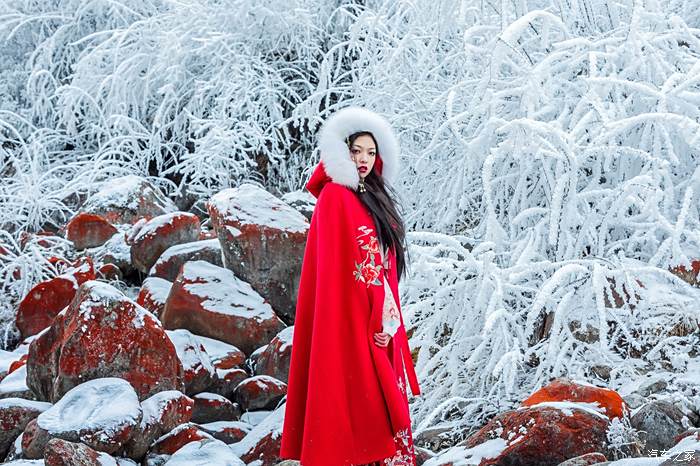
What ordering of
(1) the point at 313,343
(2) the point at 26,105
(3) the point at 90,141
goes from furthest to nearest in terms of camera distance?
1. (2) the point at 26,105
2. (3) the point at 90,141
3. (1) the point at 313,343

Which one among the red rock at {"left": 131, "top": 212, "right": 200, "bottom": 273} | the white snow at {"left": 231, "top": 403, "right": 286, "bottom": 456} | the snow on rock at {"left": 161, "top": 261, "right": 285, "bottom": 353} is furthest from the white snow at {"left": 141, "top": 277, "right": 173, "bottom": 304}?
the white snow at {"left": 231, "top": 403, "right": 286, "bottom": 456}

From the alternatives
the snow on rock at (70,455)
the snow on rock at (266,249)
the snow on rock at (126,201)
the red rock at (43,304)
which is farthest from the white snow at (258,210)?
the snow on rock at (70,455)

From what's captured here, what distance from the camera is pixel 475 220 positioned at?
5.54 m

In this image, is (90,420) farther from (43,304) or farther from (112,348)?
(43,304)

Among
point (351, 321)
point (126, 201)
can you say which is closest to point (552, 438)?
point (351, 321)

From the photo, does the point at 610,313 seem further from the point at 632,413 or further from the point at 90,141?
the point at 90,141

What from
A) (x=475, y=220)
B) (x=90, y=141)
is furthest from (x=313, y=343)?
(x=90, y=141)

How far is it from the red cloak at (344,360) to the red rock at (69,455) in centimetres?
129

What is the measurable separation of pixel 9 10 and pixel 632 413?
9.20 m

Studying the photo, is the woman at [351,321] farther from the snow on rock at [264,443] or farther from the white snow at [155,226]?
the white snow at [155,226]

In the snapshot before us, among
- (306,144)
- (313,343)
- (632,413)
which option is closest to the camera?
(313,343)

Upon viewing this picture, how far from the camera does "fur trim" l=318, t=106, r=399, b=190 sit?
314cm

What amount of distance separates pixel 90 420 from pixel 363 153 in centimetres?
214

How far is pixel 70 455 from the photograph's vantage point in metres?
3.93
